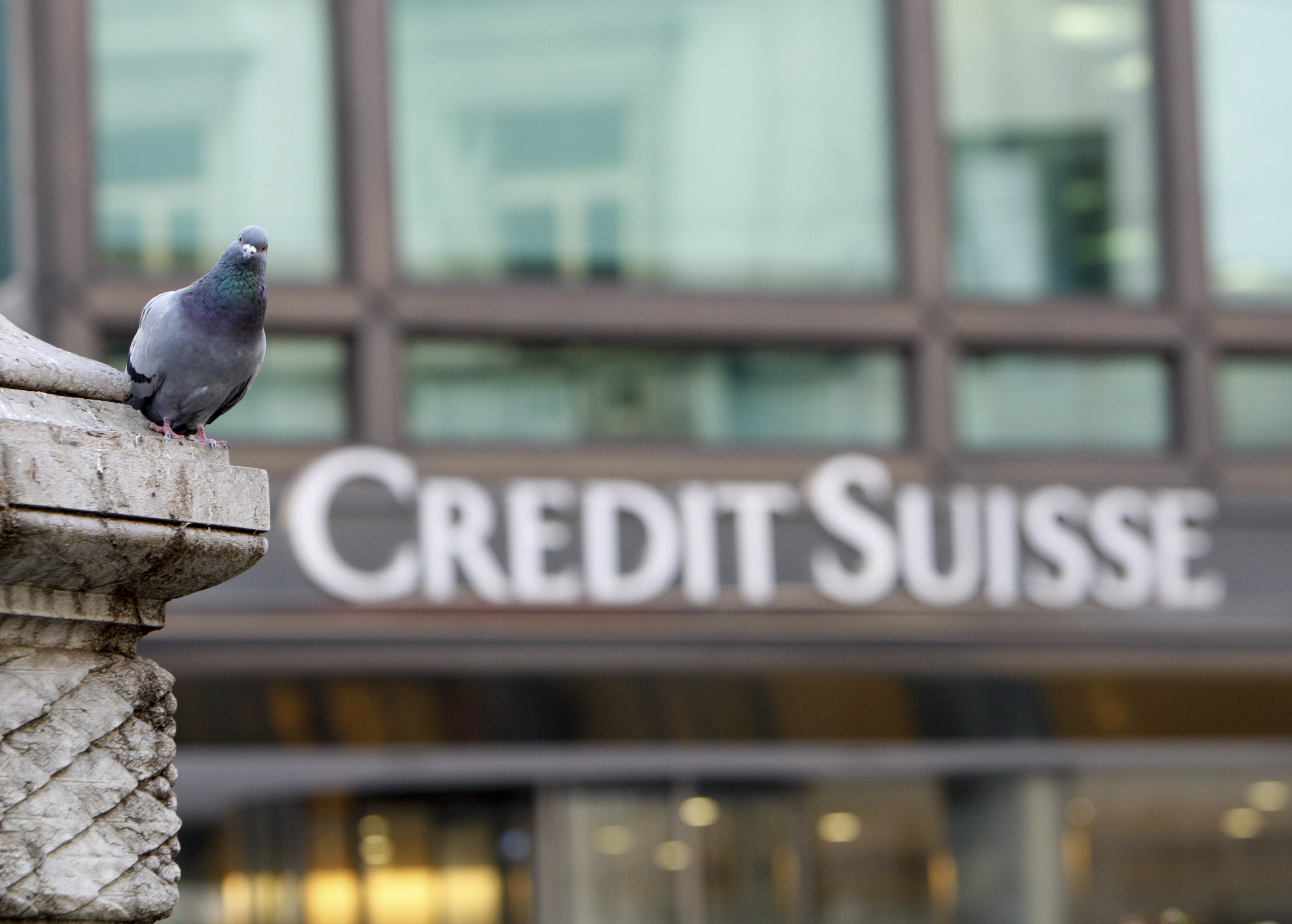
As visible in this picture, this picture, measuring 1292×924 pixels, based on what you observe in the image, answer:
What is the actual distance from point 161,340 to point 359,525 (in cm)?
715

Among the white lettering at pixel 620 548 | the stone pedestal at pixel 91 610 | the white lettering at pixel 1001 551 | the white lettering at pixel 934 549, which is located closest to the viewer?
the stone pedestal at pixel 91 610

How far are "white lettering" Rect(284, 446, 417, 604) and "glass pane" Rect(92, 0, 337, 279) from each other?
1247mm

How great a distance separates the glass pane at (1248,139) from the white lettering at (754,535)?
12.1ft

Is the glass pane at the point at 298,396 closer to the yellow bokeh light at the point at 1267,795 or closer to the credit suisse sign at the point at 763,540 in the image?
the credit suisse sign at the point at 763,540

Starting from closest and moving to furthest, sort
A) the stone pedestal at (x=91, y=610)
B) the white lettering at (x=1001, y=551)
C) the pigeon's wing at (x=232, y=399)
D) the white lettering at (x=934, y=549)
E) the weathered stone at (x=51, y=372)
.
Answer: the stone pedestal at (x=91, y=610), the weathered stone at (x=51, y=372), the pigeon's wing at (x=232, y=399), the white lettering at (x=934, y=549), the white lettering at (x=1001, y=551)

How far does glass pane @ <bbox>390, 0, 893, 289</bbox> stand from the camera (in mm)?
11148

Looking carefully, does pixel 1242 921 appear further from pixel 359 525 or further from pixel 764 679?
pixel 359 525

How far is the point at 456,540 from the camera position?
10188 mm

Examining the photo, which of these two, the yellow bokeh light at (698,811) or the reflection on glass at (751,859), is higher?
the yellow bokeh light at (698,811)

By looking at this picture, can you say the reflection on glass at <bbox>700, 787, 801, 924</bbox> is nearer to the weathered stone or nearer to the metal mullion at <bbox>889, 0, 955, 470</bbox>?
the metal mullion at <bbox>889, 0, 955, 470</bbox>

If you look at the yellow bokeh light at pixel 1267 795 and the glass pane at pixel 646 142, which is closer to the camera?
the glass pane at pixel 646 142

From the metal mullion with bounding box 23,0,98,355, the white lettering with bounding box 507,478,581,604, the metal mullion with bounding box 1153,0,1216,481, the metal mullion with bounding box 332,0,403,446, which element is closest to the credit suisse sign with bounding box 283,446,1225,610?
the white lettering with bounding box 507,478,581,604

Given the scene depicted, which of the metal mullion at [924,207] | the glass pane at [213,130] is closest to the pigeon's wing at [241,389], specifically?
the glass pane at [213,130]

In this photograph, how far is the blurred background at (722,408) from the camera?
10.4 metres
